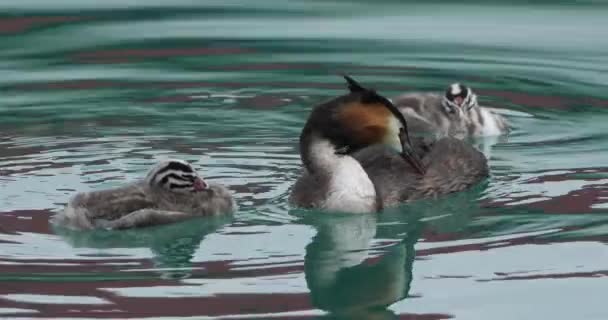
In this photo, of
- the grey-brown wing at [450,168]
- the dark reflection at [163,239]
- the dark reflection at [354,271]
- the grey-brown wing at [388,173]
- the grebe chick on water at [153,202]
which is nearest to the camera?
the dark reflection at [354,271]

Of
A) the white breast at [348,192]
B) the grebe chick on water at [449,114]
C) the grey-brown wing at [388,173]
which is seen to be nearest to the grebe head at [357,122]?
the white breast at [348,192]

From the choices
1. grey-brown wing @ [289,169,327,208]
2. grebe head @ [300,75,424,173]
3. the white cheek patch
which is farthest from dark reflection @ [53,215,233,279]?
the white cheek patch

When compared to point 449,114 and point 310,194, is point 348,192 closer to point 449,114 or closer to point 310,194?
point 310,194

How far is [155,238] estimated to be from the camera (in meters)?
10.4

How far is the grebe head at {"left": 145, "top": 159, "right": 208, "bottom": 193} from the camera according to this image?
1076cm

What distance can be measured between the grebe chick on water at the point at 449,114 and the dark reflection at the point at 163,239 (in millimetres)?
3561

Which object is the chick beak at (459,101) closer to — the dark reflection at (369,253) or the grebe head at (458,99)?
the grebe head at (458,99)

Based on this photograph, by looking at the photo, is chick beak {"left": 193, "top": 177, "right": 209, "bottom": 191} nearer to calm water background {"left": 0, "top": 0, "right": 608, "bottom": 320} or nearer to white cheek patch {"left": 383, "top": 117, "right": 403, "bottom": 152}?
calm water background {"left": 0, "top": 0, "right": 608, "bottom": 320}

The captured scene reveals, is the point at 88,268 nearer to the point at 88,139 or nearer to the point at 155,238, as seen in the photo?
the point at 155,238

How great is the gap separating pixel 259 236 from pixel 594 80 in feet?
20.0

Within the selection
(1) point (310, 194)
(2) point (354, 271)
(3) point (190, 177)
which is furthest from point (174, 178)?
(2) point (354, 271)

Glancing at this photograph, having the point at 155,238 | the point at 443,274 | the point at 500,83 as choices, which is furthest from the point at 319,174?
the point at 500,83

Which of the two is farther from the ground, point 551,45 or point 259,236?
point 551,45

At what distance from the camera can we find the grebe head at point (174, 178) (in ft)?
35.3
